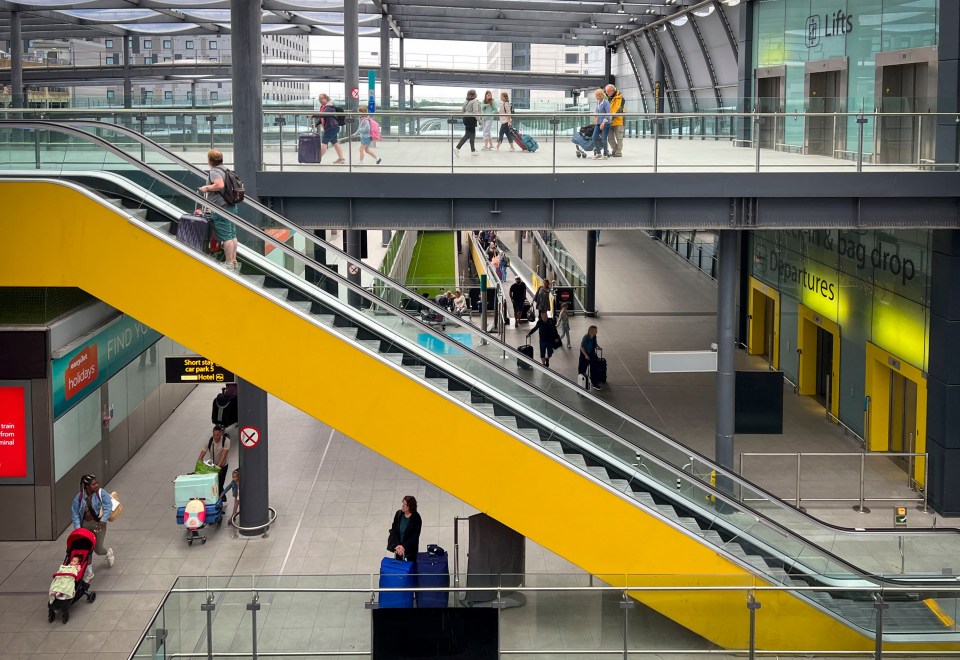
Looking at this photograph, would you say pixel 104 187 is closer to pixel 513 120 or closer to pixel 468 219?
pixel 468 219

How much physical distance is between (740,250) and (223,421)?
49.9 feet

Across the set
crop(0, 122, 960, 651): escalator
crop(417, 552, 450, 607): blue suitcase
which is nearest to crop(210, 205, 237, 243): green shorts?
crop(0, 122, 960, 651): escalator

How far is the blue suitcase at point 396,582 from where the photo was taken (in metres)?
11.0

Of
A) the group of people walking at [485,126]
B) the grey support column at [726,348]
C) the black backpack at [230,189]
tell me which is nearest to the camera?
the black backpack at [230,189]

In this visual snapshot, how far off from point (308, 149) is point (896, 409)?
10511 millimetres

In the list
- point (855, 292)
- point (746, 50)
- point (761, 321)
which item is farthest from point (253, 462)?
point (746, 50)

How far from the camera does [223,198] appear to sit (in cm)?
1347

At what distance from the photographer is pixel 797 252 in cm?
2545

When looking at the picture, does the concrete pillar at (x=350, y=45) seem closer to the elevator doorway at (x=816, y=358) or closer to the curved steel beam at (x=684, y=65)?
the elevator doorway at (x=816, y=358)

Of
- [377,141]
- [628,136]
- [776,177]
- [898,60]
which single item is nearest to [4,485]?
[377,141]

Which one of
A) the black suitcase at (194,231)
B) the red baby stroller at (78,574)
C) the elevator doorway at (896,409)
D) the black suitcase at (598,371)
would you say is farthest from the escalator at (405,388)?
the black suitcase at (598,371)

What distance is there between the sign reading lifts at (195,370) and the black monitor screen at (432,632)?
8038 mm

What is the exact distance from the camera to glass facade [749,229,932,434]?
1902cm

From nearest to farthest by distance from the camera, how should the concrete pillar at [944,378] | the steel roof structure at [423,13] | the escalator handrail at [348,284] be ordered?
the escalator handrail at [348,284]
the concrete pillar at [944,378]
the steel roof structure at [423,13]
